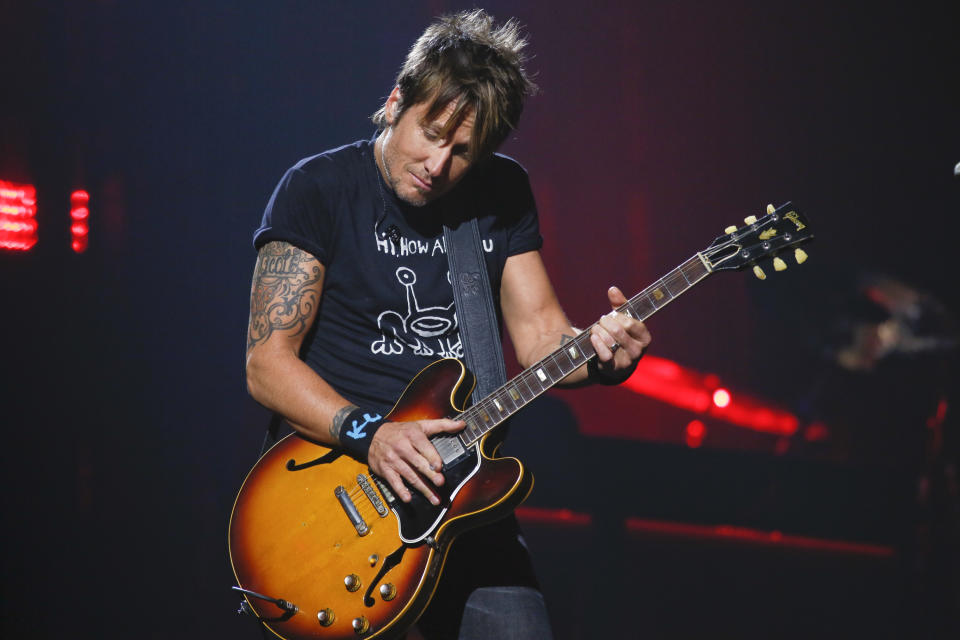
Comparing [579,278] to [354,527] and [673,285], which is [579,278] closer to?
[673,285]

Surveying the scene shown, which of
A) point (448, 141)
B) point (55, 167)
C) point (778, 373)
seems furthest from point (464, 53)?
point (778, 373)

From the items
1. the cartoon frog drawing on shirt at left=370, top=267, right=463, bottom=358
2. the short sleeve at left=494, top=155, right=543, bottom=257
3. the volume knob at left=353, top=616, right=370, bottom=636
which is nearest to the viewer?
the volume knob at left=353, top=616, right=370, bottom=636

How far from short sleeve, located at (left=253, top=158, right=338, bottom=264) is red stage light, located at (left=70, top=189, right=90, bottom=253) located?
6.02 feet

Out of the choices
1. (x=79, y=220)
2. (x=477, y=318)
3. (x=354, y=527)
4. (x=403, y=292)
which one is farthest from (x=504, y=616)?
(x=79, y=220)

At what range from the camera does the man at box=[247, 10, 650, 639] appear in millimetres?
1936

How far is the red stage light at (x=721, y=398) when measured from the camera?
3.78 metres

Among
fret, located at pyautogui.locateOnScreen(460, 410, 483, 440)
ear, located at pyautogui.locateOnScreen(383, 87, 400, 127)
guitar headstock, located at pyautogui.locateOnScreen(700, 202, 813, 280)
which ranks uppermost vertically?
ear, located at pyautogui.locateOnScreen(383, 87, 400, 127)

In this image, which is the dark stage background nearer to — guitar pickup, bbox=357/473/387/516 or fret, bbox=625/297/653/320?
fret, bbox=625/297/653/320

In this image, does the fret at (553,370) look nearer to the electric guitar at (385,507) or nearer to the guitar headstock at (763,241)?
the electric guitar at (385,507)

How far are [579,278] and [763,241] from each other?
1.72 m

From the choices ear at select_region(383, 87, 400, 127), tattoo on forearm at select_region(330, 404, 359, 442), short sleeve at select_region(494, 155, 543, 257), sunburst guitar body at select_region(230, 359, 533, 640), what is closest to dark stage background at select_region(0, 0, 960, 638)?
short sleeve at select_region(494, 155, 543, 257)

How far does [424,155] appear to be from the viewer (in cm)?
204

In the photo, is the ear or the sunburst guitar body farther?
the ear

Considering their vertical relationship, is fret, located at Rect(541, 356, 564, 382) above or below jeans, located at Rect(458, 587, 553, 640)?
above
